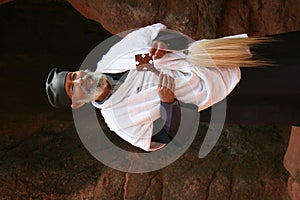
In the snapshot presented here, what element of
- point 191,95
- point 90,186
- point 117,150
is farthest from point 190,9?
point 191,95

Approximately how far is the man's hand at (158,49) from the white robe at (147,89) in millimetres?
17

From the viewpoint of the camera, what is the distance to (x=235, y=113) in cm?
205

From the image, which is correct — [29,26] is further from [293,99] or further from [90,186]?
[293,99]

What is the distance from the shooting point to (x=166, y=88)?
1.85 m

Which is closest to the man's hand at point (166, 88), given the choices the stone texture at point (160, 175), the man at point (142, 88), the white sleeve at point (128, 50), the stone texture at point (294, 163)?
the man at point (142, 88)

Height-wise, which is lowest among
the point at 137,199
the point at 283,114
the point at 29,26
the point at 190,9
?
the point at 137,199

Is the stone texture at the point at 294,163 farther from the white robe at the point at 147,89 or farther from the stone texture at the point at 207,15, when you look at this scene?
the white robe at the point at 147,89

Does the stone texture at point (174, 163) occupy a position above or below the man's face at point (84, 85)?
below

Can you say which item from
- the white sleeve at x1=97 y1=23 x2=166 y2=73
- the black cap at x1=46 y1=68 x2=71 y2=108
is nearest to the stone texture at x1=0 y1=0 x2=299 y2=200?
the white sleeve at x1=97 y1=23 x2=166 y2=73

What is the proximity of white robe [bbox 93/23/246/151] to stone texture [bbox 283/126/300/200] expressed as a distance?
4.30 ft

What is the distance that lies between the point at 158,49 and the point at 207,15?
1.52 metres

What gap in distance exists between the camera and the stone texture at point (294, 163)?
10.2 ft

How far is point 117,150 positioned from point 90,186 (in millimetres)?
314

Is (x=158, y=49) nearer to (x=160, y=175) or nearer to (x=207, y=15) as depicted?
(x=207, y=15)
